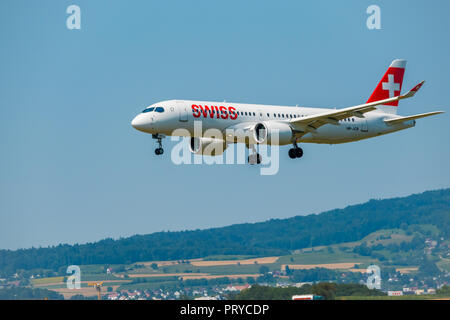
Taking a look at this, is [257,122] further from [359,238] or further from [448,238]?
[359,238]

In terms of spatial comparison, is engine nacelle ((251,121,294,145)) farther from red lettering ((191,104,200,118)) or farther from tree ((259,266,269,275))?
tree ((259,266,269,275))

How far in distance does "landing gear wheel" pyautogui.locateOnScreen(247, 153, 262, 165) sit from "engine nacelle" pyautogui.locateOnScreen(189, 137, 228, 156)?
314 cm

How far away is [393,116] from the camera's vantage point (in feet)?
234

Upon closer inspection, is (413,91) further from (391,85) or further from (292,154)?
(391,85)

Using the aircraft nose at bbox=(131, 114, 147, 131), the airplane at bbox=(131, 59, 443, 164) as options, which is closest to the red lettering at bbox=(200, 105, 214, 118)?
the airplane at bbox=(131, 59, 443, 164)

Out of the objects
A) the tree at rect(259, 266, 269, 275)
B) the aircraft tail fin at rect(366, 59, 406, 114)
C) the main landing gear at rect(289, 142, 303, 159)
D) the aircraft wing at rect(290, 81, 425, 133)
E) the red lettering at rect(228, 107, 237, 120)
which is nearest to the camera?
the red lettering at rect(228, 107, 237, 120)

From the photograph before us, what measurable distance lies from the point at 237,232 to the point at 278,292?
12307cm

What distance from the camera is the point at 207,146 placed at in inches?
2594

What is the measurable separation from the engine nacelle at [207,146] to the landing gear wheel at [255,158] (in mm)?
3143

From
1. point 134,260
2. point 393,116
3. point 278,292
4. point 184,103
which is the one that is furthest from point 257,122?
point 134,260

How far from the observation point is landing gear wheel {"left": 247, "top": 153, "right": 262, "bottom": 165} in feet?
208

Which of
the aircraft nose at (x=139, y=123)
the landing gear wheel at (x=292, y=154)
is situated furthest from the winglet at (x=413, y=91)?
the aircraft nose at (x=139, y=123)

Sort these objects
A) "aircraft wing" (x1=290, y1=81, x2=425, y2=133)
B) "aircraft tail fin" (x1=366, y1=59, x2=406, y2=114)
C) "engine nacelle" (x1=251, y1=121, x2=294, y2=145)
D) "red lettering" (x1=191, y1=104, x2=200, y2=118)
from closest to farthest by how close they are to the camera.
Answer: "red lettering" (x1=191, y1=104, x2=200, y2=118), "engine nacelle" (x1=251, y1=121, x2=294, y2=145), "aircraft wing" (x1=290, y1=81, x2=425, y2=133), "aircraft tail fin" (x1=366, y1=59, x2=406, y2=114)

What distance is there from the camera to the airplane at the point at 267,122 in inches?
2319
